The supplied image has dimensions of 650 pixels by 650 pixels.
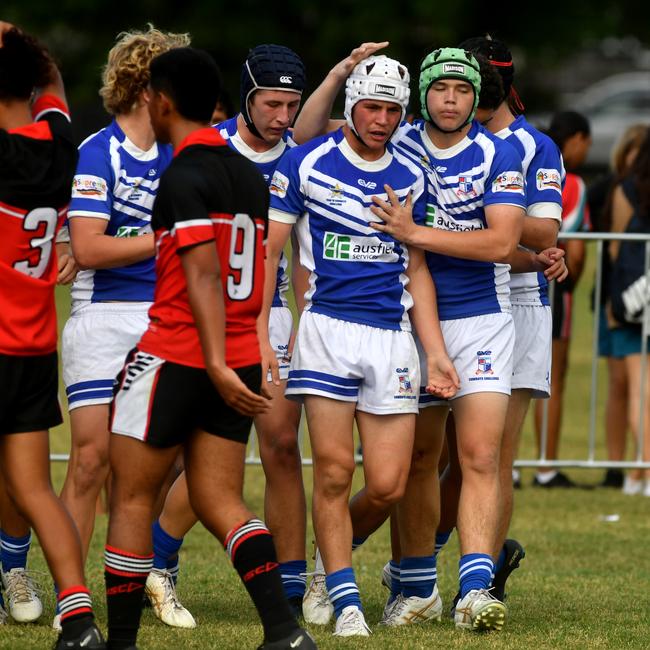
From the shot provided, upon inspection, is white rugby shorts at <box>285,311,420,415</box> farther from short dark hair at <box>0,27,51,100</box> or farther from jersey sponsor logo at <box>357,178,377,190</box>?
short dark hair at <box>0,27,51,100</box>

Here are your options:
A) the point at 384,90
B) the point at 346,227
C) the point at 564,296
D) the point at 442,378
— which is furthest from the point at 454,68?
the point at 564,296

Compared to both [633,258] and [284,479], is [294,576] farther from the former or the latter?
[633,258]

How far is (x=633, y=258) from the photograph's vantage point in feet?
33.5

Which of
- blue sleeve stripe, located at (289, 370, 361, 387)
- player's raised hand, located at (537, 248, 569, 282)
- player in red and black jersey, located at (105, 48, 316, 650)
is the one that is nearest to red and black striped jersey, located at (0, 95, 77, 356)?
player in red and black jersey, located at (105, 48, 316, 650)

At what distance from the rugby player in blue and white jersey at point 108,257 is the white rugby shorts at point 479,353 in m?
1.21

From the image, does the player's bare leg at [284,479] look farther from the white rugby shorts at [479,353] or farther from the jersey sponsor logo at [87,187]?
the jersey sponsor logo at [87,187]

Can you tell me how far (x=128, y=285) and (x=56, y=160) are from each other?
923 mm

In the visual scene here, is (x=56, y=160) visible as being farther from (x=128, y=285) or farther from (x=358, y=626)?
(x=358, y=626)

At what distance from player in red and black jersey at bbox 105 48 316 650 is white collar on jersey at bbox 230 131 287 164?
1.28 meters

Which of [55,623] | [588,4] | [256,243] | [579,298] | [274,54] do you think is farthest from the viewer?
[588,4]

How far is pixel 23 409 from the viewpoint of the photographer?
515 centimetres

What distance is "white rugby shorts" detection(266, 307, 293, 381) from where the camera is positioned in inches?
245

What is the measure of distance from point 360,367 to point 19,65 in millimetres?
1730

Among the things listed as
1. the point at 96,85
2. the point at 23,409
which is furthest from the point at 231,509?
the point at 96,85
